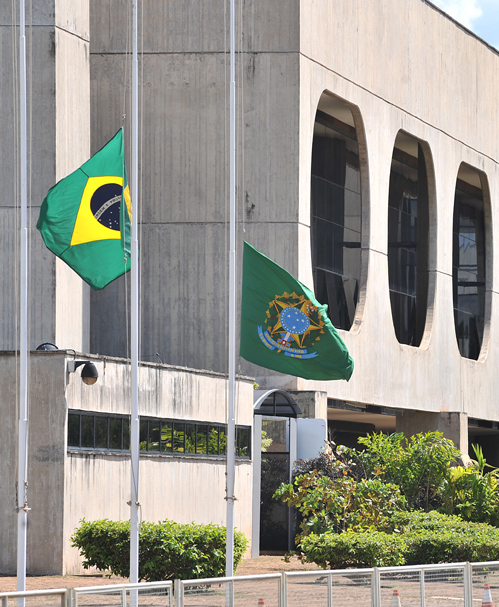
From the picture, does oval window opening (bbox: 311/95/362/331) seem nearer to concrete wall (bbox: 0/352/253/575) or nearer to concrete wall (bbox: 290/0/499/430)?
concrete wall (bbox: 290/0/499/430)

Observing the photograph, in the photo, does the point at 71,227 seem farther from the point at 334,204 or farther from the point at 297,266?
the point at 334,204

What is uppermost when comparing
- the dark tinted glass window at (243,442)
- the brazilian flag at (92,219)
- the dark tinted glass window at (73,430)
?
the brazilian flag at (92,219)

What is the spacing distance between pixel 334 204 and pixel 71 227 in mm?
23561

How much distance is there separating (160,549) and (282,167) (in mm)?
16758

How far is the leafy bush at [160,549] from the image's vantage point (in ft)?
66.3

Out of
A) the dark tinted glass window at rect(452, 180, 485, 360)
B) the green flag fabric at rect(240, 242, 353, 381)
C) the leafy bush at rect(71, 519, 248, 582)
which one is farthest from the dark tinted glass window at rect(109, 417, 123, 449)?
the dark tinted glass window at rect(452, 180, 485, 360)

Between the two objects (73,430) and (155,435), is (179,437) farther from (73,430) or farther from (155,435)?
(73,430)

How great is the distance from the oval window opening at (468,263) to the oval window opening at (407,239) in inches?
A: 110

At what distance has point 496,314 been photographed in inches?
1864

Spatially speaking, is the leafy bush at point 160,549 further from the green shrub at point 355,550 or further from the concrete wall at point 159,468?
the green shrub at point 355,550

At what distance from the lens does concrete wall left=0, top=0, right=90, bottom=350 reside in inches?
1188

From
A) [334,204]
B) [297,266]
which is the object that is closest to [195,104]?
[297,266]

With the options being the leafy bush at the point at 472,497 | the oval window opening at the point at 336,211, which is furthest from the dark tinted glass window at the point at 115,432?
the oval window opening at the point at 336,211

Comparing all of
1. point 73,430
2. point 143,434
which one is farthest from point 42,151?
point 73,430
